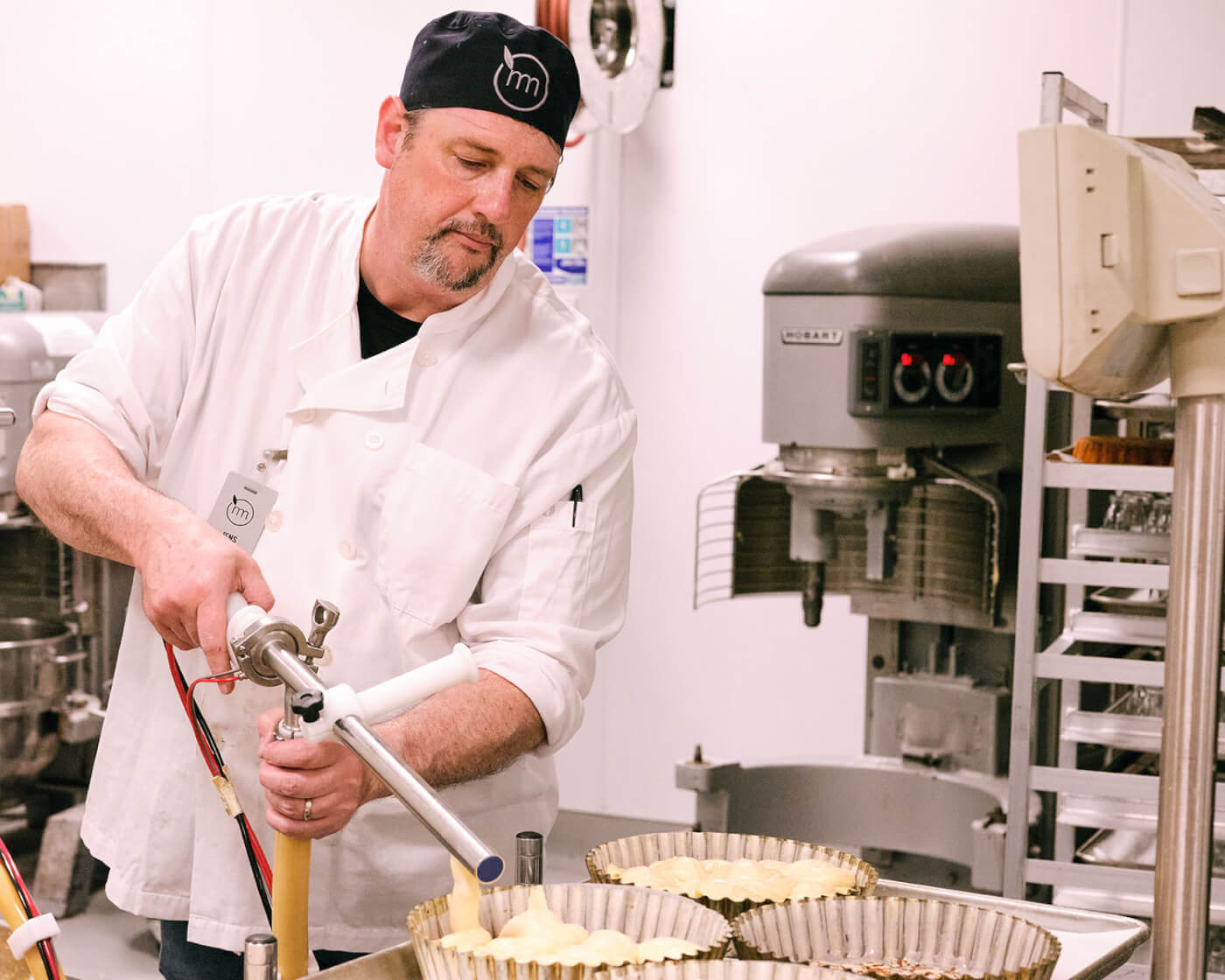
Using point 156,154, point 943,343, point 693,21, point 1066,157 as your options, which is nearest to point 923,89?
point 693,21

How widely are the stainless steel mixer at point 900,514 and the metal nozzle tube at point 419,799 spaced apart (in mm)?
1686

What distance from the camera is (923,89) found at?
11.8 ft

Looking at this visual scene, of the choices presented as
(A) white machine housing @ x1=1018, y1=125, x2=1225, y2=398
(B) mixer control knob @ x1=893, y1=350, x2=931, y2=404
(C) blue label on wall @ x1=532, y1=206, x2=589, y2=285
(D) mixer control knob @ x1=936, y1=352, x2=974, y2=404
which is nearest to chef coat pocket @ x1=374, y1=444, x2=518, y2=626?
(A) white machine housing @ x1=1018, y1=125, x2=1225, y2=398

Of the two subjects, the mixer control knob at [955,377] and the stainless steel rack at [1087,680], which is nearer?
the stainless steel rack at [1087,680]

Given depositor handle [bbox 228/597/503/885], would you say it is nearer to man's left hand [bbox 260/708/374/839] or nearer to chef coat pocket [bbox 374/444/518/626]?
man's left hand [bbox 260/708/374/839]

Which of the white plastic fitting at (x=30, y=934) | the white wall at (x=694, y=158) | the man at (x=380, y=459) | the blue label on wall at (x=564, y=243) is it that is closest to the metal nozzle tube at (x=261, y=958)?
the white plastic fitting at (x=30, y=934)

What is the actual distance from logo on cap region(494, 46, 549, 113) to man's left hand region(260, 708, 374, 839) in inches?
27.6

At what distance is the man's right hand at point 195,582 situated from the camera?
1270 millimetres

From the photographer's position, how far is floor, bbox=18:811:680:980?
10.6ft

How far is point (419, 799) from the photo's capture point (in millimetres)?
956

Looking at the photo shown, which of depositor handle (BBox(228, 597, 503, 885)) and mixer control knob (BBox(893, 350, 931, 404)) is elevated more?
mixer control knob (BBox(893, 350, 931, 404))

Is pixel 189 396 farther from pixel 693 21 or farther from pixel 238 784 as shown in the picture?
pixel 693 21

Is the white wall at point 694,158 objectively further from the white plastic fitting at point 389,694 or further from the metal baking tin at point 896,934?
the white plastic fitting at point 389,694

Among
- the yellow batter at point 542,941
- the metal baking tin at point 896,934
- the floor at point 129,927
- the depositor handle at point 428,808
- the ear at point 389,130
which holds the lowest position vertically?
the floor at point 129,927
